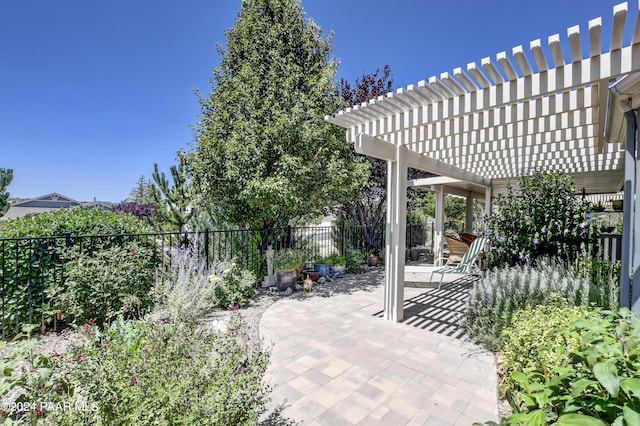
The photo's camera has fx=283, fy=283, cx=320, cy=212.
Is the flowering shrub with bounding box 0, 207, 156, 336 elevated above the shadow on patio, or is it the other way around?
the flowering shrub with bounding box 0, 207, 156, 336

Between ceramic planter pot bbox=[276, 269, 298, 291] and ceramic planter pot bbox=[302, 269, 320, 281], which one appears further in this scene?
ceramic planter pot bbox=[302, 269, 320, 281]

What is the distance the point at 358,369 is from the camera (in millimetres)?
2943

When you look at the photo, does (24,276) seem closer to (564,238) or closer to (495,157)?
(564,238)

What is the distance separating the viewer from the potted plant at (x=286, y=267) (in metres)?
6.04

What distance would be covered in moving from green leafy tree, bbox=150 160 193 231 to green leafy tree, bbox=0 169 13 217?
10987 millimetres

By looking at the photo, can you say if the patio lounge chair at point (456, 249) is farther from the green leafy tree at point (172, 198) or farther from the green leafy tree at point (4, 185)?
the green leafy tree at point (4, 185)

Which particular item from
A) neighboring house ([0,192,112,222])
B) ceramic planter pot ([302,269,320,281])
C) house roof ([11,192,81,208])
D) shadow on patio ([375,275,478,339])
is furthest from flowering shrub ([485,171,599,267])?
house roof ([11,192,81,208])

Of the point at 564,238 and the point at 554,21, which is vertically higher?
the point at 554,21

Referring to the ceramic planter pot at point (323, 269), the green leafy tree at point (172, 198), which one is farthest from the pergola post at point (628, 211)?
the green leafy tree at point (172, 198)

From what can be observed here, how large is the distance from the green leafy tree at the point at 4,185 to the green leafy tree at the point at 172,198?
1099 centimetres

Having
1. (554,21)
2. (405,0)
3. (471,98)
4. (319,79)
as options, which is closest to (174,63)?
(319,79)

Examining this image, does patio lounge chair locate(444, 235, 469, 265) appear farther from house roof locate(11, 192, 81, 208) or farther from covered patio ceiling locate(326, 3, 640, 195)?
house roof locate(11, 192, 81, 208)

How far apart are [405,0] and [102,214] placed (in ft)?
23.0

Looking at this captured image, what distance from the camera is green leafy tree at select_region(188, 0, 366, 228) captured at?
5.51m
